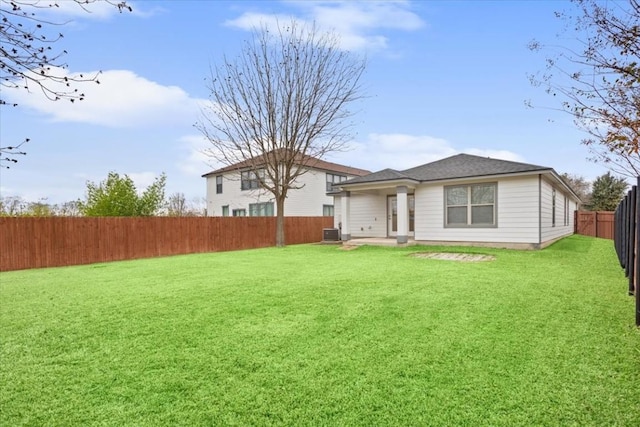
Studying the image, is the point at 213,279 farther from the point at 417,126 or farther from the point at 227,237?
the point at 417,126

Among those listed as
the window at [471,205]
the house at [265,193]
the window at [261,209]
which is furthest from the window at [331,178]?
Answer: the window at [471,205]

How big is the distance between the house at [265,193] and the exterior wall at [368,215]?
6.17m

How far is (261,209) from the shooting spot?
2494 cm

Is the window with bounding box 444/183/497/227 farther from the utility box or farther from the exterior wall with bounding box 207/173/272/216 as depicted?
the exterior wall with bounding box 207/173/272/216

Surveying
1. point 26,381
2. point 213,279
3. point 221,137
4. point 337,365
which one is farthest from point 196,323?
point 221,137

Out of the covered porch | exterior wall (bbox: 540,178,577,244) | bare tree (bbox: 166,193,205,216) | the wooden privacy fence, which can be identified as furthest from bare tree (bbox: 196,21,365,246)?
bare tree (bbox: 166,193,205,216)

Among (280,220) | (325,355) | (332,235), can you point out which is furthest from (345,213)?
(325,355)

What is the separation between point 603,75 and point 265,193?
20278mm

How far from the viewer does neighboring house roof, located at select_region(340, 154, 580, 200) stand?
11719 mm

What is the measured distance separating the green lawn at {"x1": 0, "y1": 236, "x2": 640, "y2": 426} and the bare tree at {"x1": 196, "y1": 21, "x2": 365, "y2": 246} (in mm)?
11359

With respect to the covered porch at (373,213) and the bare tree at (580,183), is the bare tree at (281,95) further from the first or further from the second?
the bare tree at (580,183)

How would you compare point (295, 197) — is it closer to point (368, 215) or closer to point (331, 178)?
point (331, 178)

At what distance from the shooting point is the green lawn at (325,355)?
7.82ft

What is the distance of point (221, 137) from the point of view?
16766mm
